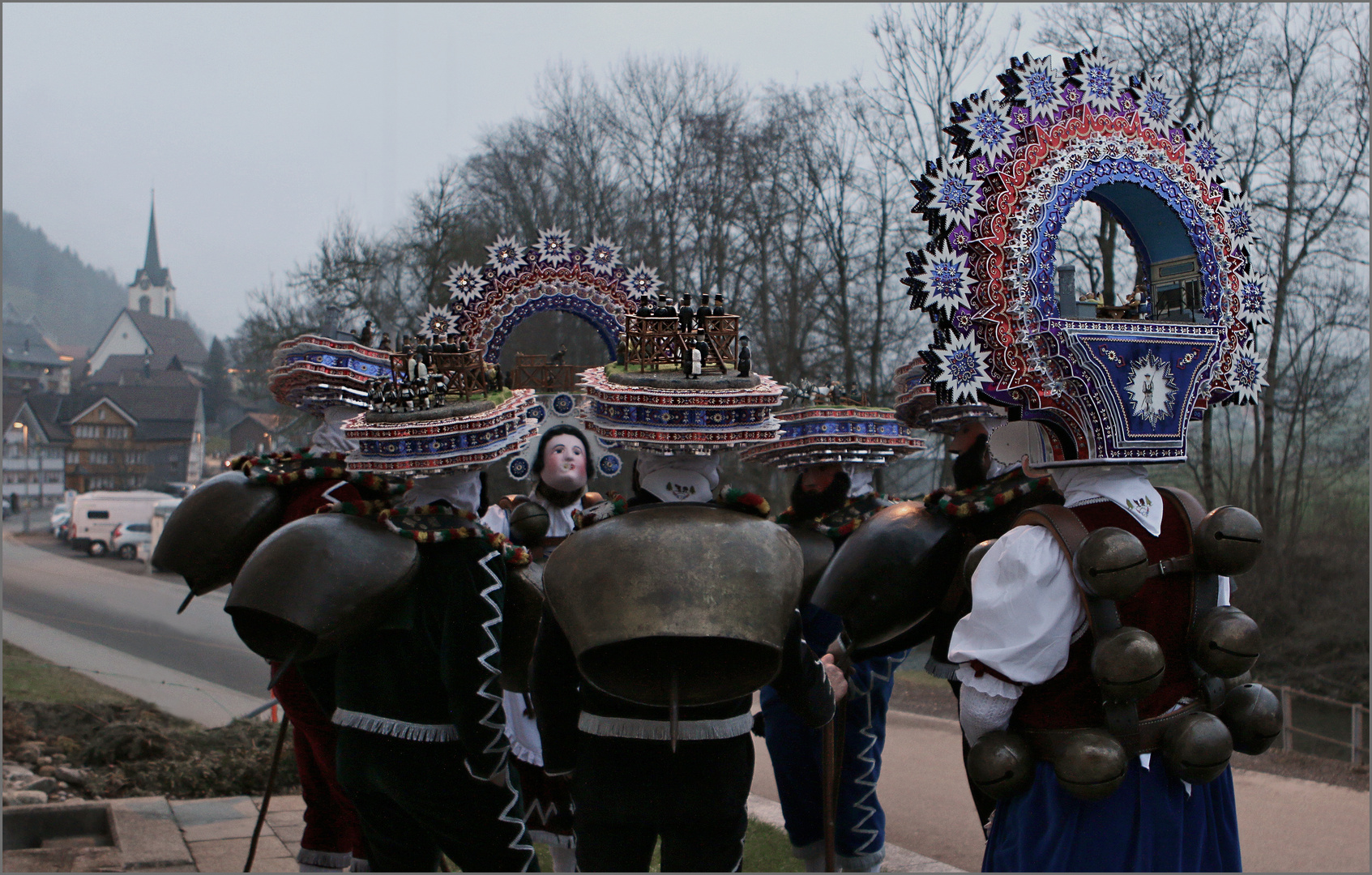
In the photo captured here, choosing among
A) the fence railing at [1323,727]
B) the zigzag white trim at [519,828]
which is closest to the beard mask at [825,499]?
the zigzag white trim at [519,828]

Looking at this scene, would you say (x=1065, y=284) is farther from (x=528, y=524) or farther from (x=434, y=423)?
(x=528, y=524)

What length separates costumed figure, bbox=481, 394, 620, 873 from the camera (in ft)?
13.3

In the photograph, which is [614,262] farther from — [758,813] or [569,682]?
[569,682]

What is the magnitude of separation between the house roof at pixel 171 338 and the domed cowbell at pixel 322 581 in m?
65.6

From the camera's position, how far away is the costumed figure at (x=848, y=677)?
454 cm

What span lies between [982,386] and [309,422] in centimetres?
1955

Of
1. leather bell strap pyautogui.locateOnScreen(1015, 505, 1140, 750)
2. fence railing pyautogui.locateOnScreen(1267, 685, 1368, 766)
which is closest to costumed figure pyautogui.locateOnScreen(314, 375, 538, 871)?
leather bell strap pyautogui.locateOnScreen(1015, 505, 1140, 750)

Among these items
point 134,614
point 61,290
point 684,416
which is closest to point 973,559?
point 684,416

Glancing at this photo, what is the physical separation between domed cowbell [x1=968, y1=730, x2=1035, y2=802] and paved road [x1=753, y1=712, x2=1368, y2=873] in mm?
3299

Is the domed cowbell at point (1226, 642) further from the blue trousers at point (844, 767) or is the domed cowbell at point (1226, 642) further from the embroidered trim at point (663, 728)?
the blue trousers at point (844, 767)

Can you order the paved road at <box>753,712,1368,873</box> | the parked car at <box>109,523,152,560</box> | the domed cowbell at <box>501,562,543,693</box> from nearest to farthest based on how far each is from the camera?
1. the domed cowbell at <box>501,562,543,693</box>
2. the paved road at <box>753,712,1368,873</box>
3. the parked car at <box>109,523,152,560</box>

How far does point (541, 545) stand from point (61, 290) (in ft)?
483

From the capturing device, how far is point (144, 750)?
23.2 feet

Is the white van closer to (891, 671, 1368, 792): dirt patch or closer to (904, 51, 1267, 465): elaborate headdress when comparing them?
(891, 671, 1368, 792): dirt patch
